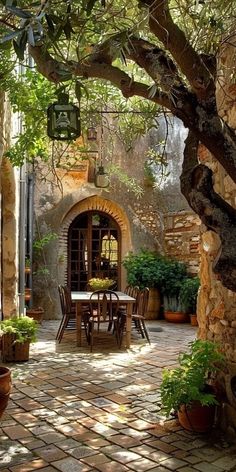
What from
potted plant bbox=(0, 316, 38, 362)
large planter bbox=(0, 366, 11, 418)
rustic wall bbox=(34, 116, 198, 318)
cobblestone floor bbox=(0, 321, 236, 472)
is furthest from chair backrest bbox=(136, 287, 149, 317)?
large planter bbox=(0, 366, 11, 418)

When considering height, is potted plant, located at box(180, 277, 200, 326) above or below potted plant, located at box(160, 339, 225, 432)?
above

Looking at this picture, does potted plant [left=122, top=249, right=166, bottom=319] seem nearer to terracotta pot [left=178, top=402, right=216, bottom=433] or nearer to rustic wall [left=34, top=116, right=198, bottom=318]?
rustic wall [left=34, top=116, right=198, bottom=318]

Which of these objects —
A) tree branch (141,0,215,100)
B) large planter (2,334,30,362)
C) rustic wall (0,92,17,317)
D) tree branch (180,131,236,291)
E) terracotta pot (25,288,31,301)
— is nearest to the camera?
tree branch (180,131,236,291)

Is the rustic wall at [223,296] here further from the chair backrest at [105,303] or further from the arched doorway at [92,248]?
the arched doorway at [92,248]

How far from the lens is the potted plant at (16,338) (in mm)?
5516

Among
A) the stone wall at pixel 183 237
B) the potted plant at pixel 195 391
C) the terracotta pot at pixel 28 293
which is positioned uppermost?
the stone wall at pixel 183 237

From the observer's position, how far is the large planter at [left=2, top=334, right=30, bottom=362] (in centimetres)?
551

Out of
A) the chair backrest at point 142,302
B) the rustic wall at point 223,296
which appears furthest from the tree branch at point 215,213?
the chair backrest at point 142,302

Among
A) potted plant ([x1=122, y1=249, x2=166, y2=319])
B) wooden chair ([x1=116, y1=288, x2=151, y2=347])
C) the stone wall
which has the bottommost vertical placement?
wooden chair ([x1=116, y1=288, x2=151, y2=347])

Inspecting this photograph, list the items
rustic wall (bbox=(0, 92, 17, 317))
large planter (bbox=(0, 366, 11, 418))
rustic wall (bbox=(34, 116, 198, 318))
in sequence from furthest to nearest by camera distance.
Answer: rustic wall (bbox=(34, 116, 198, 318)) → rustic wall (bbox=(0, 92, 17, 317)) → large planter (bbox=(0, 366, 11, 418))

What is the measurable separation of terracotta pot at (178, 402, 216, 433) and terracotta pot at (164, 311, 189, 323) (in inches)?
234

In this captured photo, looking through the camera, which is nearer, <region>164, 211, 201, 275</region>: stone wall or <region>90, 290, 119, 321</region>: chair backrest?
<region>90, 290, 119, 321</region>: chair backrest

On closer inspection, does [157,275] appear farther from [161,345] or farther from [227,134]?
[227,134]

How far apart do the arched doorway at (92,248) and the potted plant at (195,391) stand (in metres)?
6.88
